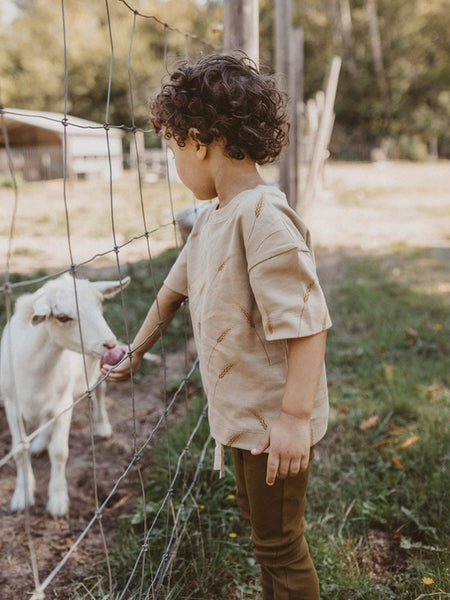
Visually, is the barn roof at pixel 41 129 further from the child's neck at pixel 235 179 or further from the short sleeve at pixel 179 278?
the child's neck at pixel 235 179

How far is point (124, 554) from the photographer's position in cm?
221

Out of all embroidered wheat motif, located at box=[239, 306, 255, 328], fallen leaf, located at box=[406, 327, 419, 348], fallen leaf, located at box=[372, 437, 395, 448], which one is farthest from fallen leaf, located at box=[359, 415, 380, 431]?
embroidered wheat motif, located at box=[239, 306, 255, 328]

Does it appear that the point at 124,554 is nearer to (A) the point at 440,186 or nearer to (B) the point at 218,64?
(B) the point at 218,64

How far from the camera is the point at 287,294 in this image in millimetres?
1393

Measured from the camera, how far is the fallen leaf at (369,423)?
314 cm

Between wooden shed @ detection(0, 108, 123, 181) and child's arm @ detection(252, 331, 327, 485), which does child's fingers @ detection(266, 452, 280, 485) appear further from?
wooden shed @ detection(0, 108, 123, 181)

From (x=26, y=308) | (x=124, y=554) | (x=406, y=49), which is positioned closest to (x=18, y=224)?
(x=26, y=308)

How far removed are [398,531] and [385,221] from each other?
8.56 metres

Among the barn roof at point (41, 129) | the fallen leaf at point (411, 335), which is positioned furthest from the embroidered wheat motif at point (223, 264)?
the barn roof at point (41, 129)

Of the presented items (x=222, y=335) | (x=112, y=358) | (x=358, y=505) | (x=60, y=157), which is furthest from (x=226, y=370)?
(x=60, y=157)

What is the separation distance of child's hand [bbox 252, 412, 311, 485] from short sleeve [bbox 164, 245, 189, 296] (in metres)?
0.64

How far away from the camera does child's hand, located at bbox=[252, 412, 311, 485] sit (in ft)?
4.65

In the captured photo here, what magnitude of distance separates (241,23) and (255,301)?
5.78 feet

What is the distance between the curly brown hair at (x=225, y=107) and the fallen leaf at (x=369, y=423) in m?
1.99
